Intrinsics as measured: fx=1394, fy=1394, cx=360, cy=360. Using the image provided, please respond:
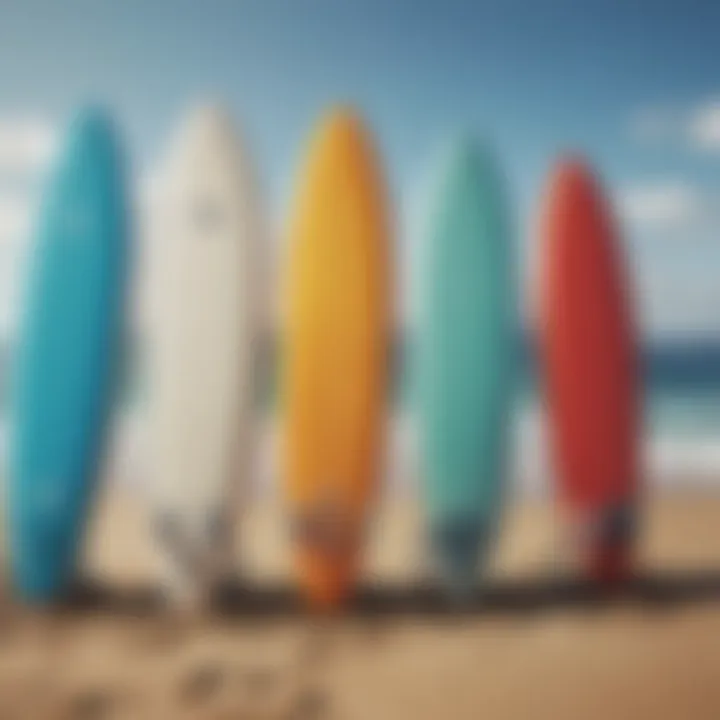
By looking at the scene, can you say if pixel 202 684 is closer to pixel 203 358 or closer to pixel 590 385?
pixel 203 358

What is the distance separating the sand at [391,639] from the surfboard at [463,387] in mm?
39

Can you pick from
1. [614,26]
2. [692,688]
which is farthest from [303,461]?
[614,26]

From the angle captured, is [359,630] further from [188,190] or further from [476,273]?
[188,190]

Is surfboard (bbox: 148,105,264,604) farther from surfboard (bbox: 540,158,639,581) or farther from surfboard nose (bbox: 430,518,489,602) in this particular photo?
surfboard (bbox: 540,158,639,581)

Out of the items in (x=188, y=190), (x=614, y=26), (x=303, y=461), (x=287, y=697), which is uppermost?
(x=614, y=26)

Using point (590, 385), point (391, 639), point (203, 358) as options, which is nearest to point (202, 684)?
point (391, 639)

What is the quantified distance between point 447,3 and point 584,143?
0.71 feet

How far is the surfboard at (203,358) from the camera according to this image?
1441mm

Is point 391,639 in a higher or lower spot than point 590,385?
lower

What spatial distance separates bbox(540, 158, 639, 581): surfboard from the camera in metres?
1.45

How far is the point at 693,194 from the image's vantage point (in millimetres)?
1512

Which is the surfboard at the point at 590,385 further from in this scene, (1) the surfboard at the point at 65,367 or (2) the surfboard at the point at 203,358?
(1) the surfboard at the point at 65,367

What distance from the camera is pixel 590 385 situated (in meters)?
1.45

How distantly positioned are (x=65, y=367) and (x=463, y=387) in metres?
0.41
